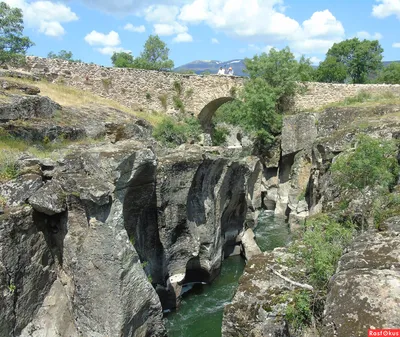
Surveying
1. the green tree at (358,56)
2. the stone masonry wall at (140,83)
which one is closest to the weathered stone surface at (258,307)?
the stone masonry wall at (140,83)

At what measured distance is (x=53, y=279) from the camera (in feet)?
27.9

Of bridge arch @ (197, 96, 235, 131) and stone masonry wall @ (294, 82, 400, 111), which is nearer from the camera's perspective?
stone masonry wall @ (294, 82, 400, 111)

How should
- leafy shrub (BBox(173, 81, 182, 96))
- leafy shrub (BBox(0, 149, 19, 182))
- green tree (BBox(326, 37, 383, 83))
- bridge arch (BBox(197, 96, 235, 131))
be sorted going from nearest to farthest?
leafy shrub (BBox(0, 149, 19, 182)), leafy shrub (BBox(173, 81, 182, 96)), bridge arch (BBox(197, 96, 235, 131)), green tree (BBox(326, 37, 383, 83))

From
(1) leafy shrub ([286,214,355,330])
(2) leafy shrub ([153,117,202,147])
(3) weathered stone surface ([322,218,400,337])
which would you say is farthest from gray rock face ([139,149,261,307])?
(3) weathered stone surface ([322,218,400,337])

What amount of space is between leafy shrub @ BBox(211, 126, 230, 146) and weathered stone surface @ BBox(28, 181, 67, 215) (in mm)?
22085

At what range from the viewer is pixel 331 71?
1767 inches

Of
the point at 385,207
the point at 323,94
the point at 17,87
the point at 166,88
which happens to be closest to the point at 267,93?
the point at 323,94

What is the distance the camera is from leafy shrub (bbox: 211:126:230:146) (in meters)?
30.0

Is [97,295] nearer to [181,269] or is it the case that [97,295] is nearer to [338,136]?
[181,269]

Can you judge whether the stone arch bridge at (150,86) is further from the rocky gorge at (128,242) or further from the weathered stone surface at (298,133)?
the rocky gorge at (128,242)

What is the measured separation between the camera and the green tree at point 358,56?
4522cm

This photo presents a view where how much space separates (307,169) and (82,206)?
15363 mm

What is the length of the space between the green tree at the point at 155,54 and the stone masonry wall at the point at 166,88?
25034 mm

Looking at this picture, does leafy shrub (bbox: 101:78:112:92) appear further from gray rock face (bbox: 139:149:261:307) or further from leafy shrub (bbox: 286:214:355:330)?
leafy shrub (bbox: 286:214:355:330)
